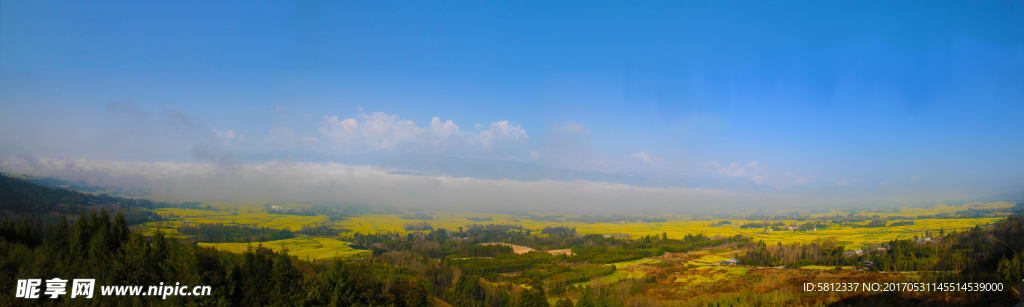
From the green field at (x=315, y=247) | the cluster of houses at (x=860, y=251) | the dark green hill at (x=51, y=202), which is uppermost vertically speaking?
the dark green hill at (x=51, y=202)

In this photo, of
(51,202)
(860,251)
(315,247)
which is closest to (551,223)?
(315,247)

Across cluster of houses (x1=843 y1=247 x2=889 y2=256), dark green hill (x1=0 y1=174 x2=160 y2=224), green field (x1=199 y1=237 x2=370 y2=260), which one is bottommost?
green field (x1=199 y1=237 x2=370 y2=260)

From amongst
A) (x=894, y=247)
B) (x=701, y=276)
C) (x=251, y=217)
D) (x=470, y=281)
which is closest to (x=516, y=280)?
(x=470, y=281)

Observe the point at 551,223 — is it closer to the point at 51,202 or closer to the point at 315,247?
the point at 315,247

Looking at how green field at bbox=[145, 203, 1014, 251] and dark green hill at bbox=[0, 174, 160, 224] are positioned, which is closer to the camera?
dark green hill at bbox=[0, 174, 160, 224]

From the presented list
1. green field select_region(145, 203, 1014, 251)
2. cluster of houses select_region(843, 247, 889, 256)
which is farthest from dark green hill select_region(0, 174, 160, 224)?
cluster of houses select_region(843, 247, 889, 256)

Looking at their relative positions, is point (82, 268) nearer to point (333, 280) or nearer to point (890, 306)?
point (333, 280)

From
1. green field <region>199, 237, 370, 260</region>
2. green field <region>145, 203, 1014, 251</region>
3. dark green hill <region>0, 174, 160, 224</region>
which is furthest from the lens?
green field <region>145, 203, 1014, 251</region>

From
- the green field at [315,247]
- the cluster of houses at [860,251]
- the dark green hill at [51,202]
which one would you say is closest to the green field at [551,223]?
the cluster of houses at [860,251]

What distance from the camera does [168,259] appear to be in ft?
75.0

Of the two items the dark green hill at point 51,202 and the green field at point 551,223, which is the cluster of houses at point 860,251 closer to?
the green field at point 551,223

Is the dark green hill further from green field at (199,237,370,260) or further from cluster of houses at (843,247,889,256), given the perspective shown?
cluster of houses at (843,247,889,256)

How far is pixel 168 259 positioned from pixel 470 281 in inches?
972

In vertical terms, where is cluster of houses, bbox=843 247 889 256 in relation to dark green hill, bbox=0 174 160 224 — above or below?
below
